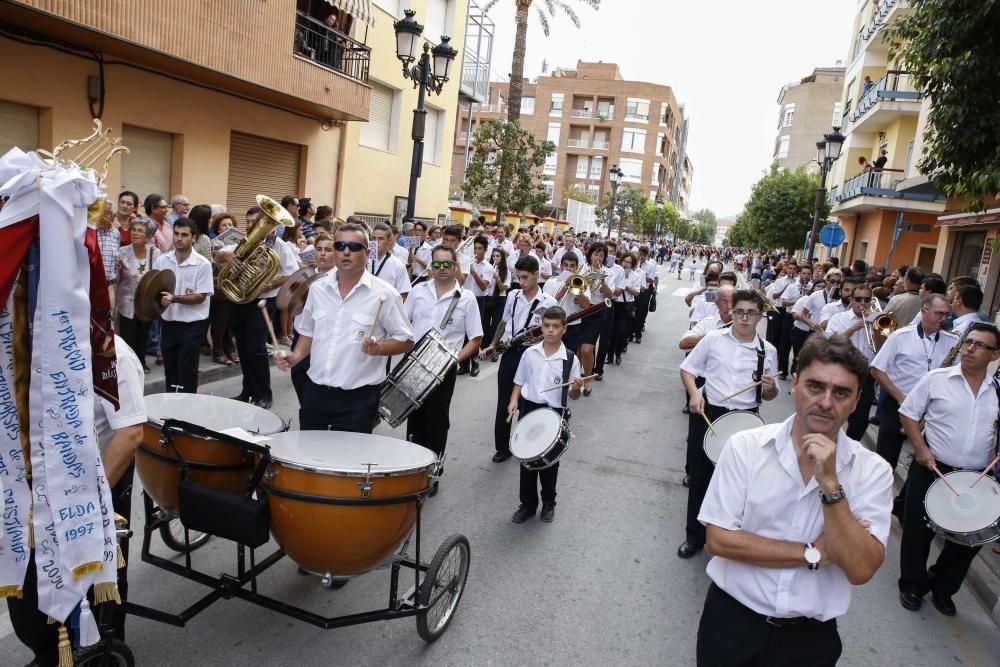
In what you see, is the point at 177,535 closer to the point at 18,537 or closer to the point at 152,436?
the point at 152,436

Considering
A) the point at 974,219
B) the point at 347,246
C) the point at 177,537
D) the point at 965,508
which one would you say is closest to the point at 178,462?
the point at 177,537

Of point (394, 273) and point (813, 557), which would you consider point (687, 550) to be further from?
point (394, 273)

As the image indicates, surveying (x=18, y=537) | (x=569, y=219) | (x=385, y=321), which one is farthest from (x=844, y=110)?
(x=18, y=537)

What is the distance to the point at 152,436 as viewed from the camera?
128 inches

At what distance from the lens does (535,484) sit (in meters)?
5.66

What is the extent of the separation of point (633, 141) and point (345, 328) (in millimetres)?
75387

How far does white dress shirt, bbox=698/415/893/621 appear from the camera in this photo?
2375mm

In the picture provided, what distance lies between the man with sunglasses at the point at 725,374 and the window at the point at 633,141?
241ft

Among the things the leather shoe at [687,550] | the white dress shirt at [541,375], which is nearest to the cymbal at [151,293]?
the white dress shirt at [541,375]

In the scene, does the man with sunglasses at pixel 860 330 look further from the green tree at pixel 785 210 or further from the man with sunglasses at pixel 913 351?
the green tree at pixel 785 210

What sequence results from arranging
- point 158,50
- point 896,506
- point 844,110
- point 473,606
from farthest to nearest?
point 844,110 < point 158,50 < point 896,506 < point 473,606

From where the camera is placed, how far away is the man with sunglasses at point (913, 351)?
611 cm

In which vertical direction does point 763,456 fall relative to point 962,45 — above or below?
below

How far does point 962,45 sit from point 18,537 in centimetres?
816
